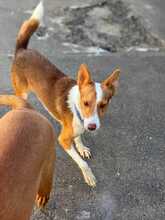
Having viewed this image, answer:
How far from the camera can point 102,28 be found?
582 cm

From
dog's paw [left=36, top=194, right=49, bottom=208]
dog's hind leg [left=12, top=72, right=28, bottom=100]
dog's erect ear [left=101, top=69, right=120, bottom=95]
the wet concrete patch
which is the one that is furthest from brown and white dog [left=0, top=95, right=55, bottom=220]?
the wet concrete patch

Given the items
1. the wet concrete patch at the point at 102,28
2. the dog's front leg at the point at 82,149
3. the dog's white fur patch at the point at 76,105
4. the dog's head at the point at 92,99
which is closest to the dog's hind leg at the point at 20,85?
the dog's white fur patch at the point at 76,105

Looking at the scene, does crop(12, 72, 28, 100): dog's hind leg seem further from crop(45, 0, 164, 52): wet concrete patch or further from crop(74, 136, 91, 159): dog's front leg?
crop(45, 0, 164, 52): wet concrete patch

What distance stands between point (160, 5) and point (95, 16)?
106cm

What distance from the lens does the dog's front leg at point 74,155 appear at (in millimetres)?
3939

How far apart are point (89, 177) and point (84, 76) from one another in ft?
2.75

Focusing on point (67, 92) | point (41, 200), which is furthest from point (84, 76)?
point (41, 200)

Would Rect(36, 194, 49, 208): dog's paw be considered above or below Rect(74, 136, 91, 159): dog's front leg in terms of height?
above

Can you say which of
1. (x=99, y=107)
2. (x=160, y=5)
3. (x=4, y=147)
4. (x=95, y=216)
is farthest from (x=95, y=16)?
(x=4, y=147)

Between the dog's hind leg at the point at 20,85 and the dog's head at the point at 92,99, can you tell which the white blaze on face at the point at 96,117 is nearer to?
the dog's head at the point at 92,99

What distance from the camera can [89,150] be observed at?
4246 millimetres

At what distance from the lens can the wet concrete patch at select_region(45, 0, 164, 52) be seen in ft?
18.4

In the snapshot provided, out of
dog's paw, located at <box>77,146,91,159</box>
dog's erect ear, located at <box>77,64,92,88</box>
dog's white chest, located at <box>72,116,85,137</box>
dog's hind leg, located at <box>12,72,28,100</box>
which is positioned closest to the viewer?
dog's erect ear, located at <box>77,64,92,88</box>

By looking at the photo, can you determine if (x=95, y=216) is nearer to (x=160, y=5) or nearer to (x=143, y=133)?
(x=143, y=133)
